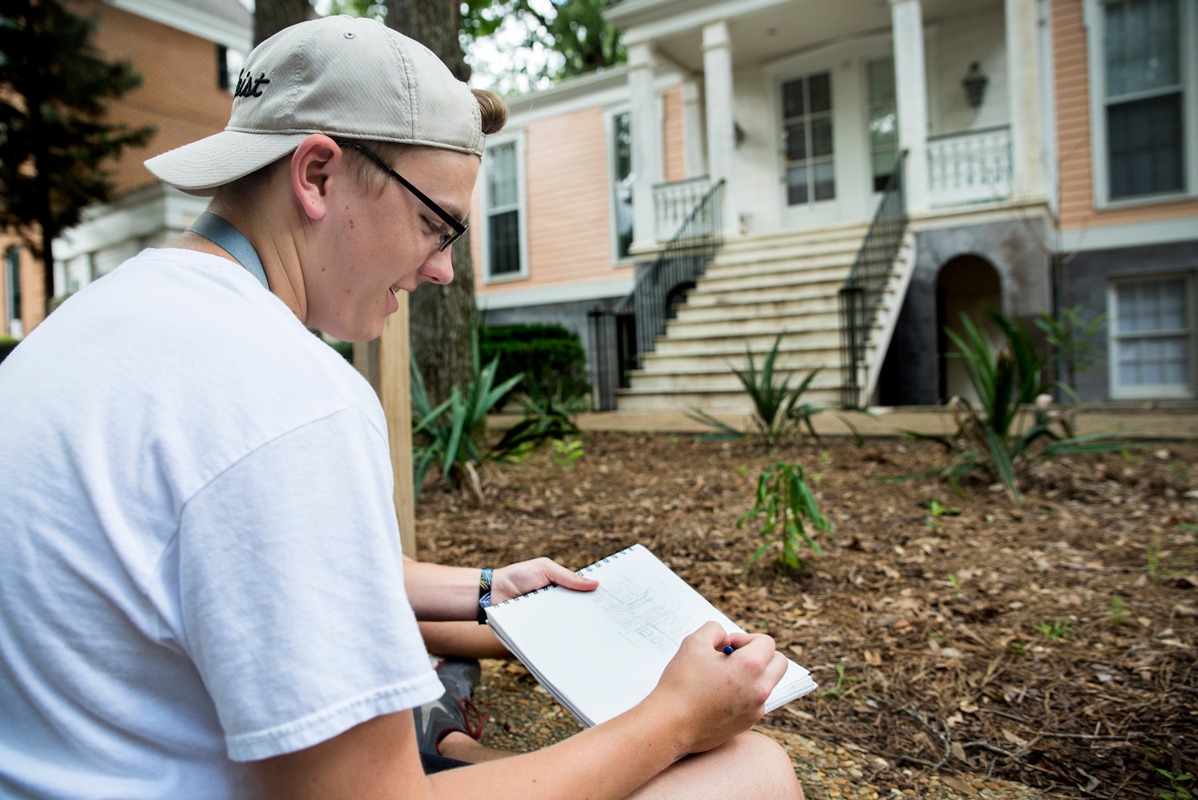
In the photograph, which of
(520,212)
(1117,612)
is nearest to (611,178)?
(520,212)

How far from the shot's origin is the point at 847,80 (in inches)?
392

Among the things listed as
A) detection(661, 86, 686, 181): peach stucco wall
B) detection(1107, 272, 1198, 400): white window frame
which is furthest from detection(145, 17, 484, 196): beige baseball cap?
detection(661, 86, 686, 181): peach stucco wall

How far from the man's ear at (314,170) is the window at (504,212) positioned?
493 inches

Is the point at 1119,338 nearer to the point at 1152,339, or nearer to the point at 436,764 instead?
the point at 1152,339

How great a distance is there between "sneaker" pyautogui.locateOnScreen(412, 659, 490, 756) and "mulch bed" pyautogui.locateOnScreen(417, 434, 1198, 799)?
24 centimetres

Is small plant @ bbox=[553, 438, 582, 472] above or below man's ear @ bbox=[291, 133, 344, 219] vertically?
below

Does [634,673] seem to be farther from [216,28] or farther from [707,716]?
[216,28]

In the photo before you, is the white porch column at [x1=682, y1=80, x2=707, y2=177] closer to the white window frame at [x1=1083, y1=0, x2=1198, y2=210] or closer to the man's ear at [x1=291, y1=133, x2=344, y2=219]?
the white window frame at [x1=1083, y1=0, x2=1198, y2=210]

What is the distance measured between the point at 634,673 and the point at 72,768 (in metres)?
0.70

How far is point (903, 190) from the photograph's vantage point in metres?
8.44

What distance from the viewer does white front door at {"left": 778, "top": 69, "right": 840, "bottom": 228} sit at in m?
10.2

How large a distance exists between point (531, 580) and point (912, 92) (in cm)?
866

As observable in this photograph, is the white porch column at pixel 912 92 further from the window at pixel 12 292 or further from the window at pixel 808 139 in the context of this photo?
the window at pixel 12 292

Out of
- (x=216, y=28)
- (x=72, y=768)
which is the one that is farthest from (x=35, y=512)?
(x=216, y=28)
